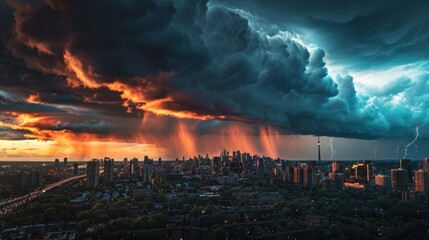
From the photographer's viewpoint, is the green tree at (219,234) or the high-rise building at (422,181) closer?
the green tree at (219,234)

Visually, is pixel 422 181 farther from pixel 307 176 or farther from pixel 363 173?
pixel 363 173

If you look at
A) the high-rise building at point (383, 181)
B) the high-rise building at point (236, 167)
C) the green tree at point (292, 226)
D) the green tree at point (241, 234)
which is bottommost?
the green tree at point (241, 234)

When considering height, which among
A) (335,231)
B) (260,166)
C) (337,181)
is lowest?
(335,231)

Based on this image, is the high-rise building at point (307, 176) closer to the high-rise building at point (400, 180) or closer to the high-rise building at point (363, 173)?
the high-rise building at point (400, 180)

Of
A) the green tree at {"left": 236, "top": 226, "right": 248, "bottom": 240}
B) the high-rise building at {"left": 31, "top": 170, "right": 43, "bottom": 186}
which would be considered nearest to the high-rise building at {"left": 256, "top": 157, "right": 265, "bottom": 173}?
the high-rise building at {"left": 31, "top": 170, "right": 43, "bottom": 186}

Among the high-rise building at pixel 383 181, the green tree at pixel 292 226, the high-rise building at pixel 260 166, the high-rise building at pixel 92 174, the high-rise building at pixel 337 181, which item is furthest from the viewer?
the high-rise building at pixel 260 166

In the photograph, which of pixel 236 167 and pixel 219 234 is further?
pixel 236 167

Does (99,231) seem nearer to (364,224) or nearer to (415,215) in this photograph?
(364,224)

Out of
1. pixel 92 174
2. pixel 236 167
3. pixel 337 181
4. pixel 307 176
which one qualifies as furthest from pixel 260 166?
pixel 92 174

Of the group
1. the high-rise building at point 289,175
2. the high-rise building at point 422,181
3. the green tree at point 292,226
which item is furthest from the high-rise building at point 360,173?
the green tree at point 292,226

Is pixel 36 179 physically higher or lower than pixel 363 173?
lower

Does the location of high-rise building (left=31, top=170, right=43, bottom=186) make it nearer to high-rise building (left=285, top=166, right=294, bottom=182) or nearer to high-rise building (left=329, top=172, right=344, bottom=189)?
high-rise building (left=285, top=166, right=294, bottom=182)

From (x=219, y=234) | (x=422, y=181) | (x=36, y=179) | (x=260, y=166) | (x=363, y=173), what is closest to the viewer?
(x=219, y=234)
